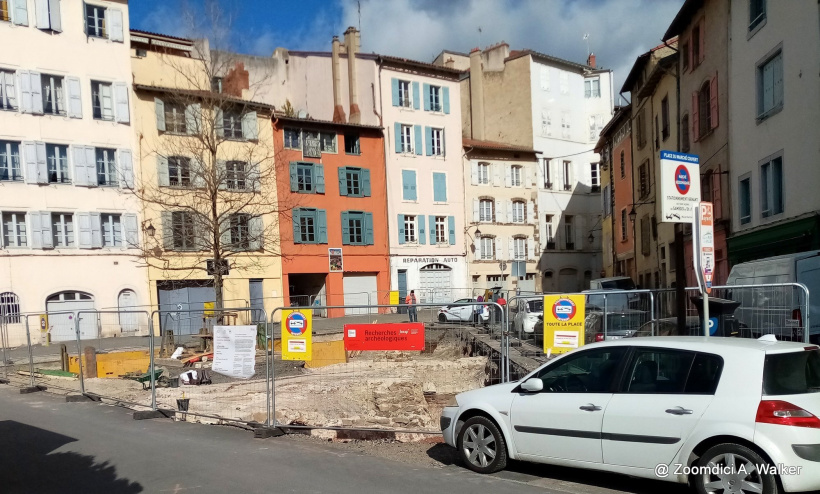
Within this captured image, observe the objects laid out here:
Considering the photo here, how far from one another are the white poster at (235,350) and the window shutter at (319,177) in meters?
30.2

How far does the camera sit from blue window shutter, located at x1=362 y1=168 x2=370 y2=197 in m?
42.1

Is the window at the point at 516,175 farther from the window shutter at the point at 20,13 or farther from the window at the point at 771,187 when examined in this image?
the window shutter at the point at 20,13

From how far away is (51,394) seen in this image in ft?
45.6

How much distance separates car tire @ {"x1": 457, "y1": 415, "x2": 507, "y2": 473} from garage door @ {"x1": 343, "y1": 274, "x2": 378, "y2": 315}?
108ft

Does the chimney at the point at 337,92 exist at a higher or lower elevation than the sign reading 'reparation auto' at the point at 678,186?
higher

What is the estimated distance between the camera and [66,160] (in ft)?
105

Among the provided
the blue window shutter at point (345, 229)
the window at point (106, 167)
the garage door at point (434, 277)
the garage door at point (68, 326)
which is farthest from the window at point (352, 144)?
the garage door at point (68, 326)

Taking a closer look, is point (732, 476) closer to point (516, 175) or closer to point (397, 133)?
point (397, 133)

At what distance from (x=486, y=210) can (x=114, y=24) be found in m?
26.6

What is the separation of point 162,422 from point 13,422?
2521 mm

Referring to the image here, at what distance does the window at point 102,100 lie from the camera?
3278 cm

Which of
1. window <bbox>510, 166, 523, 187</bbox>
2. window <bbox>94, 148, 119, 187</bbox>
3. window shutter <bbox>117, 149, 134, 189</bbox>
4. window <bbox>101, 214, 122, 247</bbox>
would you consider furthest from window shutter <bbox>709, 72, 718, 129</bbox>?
window <bbox>101, 214, 122, 247</bbox>

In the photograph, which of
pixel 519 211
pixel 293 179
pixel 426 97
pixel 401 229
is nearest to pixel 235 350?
pixel 293 179

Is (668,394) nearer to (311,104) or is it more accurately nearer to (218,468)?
(218,468)
